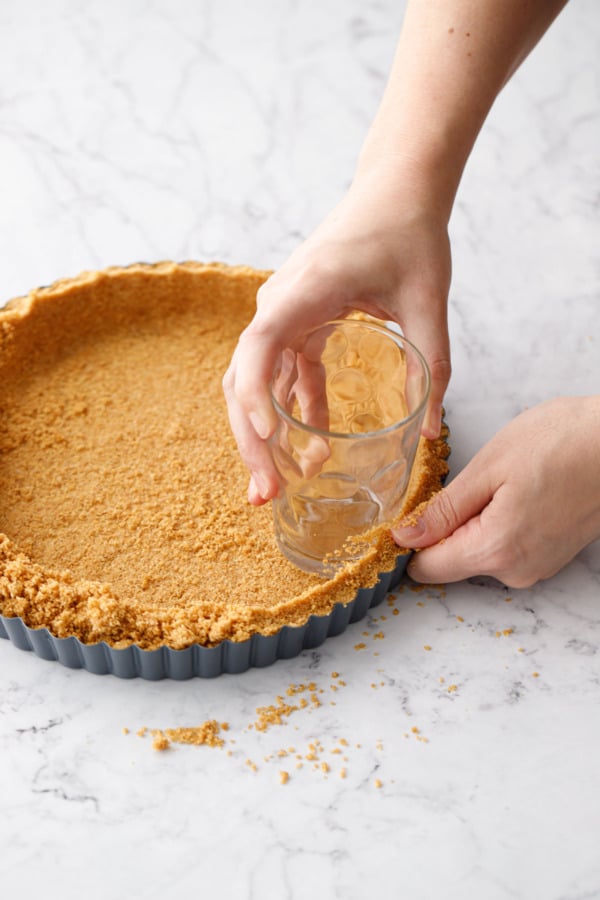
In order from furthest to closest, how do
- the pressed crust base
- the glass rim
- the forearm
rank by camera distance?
the forearm → the pressed crust base → the glass rim

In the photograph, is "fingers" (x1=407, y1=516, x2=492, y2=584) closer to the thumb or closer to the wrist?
the thumb

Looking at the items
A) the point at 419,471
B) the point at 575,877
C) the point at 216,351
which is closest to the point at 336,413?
the point at 419,471

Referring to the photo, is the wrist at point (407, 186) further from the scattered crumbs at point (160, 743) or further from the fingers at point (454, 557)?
the scattered crumbs at point (160, 743)

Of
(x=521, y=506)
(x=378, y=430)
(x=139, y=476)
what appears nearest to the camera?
(x=378, y=430)

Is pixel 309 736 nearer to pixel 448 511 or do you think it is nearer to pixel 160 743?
pixel 160 743

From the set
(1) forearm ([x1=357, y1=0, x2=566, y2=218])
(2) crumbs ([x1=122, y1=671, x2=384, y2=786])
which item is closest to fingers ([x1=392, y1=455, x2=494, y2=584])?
(2) crumbs ([x1=122, y1=671, x2=384, y2=786])

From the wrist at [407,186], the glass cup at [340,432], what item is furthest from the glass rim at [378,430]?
the wrist at [407,186]

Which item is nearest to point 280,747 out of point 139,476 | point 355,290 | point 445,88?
point 139,476
